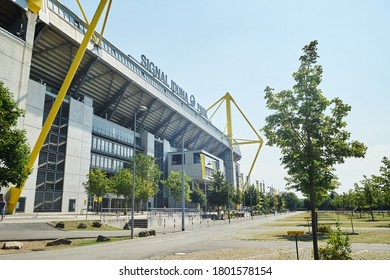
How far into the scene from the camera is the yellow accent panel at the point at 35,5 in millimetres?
36125

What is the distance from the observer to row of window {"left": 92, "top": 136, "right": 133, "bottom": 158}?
57.9 metres

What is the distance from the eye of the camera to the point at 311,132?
38.1 ft

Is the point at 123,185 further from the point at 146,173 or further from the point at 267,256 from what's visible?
the point at 267,256

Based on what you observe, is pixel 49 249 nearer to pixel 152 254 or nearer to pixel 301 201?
pixel 152 254

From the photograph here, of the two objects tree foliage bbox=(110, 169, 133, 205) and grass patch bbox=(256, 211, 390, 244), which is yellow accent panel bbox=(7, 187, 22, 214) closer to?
tree foliage bbox=(110, 169, 133, 205)

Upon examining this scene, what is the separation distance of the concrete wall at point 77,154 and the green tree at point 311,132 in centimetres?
4328

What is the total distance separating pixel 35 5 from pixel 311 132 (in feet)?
126

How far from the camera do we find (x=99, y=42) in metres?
49.1

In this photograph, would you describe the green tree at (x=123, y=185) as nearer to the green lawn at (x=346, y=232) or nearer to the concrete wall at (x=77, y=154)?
the concrete wall at (x=77, y=154)

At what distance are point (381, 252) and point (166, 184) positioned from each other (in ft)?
186

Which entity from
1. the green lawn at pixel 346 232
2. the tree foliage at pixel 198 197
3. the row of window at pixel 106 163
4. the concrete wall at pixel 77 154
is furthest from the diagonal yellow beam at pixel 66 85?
the tree foliage at pixel 198 197

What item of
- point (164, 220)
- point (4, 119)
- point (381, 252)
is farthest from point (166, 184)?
point (381, 252)

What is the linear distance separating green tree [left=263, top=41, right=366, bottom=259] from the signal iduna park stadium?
14.9 meters

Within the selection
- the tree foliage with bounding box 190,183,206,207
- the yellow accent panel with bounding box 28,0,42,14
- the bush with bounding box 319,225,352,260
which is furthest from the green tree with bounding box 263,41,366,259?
the tree foliage with bounding box 190,183,206,207
